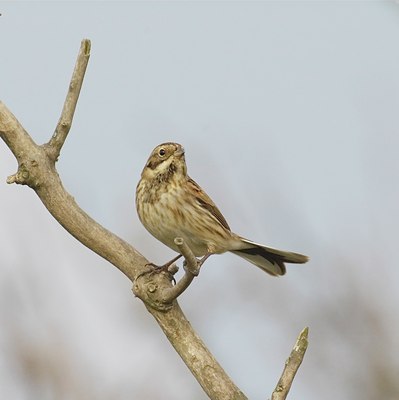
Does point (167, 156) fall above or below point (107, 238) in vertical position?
above

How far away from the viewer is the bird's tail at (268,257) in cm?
597

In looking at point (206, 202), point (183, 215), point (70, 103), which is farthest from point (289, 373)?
point (206, 202)

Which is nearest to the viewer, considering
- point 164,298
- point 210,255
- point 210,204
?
point 164,298

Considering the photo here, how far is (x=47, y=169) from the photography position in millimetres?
4777

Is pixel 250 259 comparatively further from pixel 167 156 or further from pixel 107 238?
pixel 107 238

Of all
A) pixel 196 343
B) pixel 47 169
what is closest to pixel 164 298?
pixel 196 343

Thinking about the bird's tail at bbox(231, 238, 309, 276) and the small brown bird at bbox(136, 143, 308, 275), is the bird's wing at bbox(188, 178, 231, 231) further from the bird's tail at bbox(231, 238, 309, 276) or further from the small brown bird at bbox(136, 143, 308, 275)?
the bird's tail at bbox(231, 238, 309, 276)

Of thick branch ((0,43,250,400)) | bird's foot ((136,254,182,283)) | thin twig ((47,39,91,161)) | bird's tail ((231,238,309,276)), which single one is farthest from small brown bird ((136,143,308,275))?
thin twig ((47,39,91,161))

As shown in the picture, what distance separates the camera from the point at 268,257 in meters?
6.14

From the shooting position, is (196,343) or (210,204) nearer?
(196,343)

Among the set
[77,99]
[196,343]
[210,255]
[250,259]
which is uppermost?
[250,259]

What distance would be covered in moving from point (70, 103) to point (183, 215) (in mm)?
1474

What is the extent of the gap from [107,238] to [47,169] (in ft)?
1.65

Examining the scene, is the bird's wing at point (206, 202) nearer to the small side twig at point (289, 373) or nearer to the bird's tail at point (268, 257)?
the bird's tail at point (268, 257)
